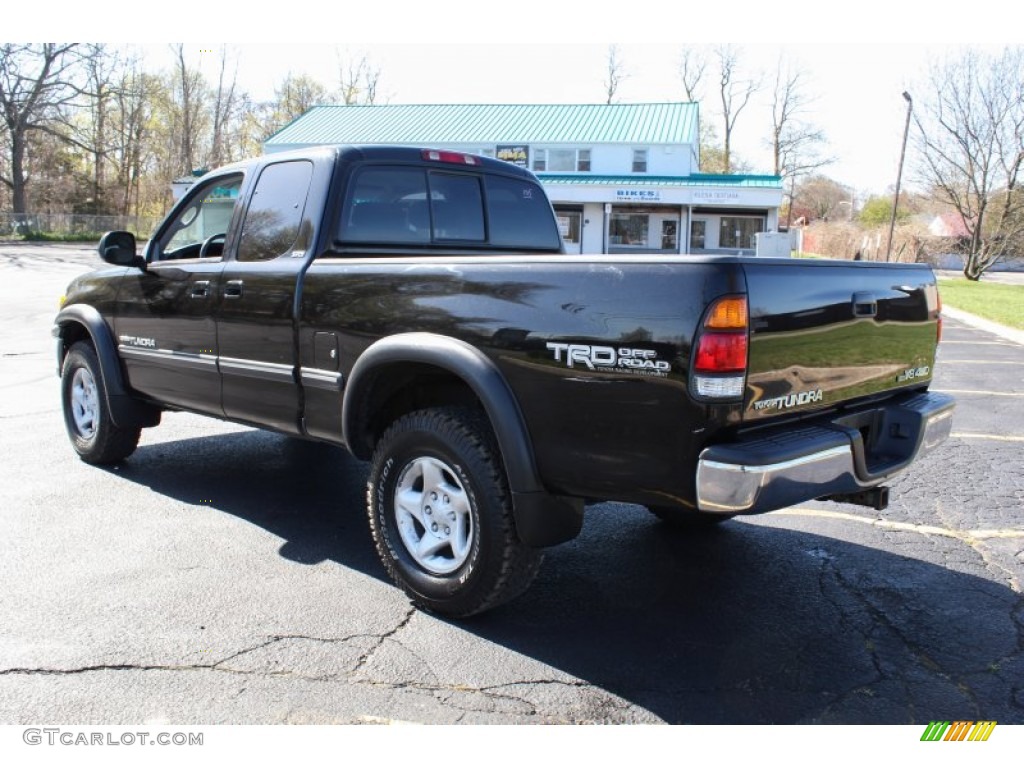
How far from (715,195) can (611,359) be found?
37.0 metres

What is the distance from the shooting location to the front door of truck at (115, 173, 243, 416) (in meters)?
4.74

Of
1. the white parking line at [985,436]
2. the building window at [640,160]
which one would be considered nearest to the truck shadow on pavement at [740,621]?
the white parking line at [985,436]

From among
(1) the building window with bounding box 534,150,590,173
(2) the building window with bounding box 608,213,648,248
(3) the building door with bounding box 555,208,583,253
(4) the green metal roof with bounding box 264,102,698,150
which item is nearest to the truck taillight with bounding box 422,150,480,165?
(3) the building door with bounding box 555,208,583,253

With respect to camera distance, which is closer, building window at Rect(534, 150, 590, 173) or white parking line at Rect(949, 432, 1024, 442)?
white parking line at Rect(949, 432, 1024, 442)

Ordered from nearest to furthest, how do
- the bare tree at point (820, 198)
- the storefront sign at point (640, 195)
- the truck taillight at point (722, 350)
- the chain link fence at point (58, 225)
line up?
1. the truck taillight at point (722, 350)
2. the storefront sign at point (640, 195)
3. the chain link fence at point (58, 225)
4. the bare tree at point (820, 198)

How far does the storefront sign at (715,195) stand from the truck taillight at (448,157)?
34.7 m

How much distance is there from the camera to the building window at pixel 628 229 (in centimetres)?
4147

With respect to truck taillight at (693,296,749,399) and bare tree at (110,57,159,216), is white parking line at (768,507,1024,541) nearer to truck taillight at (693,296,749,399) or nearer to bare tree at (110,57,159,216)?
truck taillight at (693,296,749,399)

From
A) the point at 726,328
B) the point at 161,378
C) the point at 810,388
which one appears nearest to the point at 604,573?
the point at 810,388

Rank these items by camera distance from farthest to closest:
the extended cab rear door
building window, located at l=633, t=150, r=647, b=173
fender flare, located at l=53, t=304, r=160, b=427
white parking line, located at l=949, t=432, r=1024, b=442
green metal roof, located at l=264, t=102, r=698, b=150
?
1. green metal roof, located at l=264, t=102, r=698, b=150
2. building window, located at l=633, t=150, r=647, b=173
3. white parking line, located at l=949, t=432, r=1024, b=442
4. fender flare, located at l=53, t=304, r=160, b=427
5. the extended cab rear door

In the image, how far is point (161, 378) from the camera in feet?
16.9

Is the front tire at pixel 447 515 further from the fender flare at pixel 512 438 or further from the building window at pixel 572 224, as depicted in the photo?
the building window at pixel 572 224

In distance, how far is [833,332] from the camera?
3.22 m

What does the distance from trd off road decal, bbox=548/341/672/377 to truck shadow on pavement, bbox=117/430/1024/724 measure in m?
1.17
